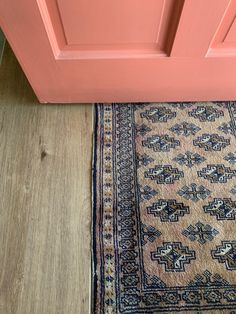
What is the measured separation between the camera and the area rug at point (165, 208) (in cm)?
82

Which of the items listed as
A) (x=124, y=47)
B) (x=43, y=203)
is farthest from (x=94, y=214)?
(x=124, y=47)

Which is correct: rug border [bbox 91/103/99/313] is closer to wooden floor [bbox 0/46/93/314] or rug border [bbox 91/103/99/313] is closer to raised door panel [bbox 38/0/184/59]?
wooden floor [bbox 0/46/93/314]

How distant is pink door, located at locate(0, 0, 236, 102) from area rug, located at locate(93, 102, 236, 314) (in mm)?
109

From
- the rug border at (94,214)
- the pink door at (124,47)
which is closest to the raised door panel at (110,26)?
the pink door at (124,47)

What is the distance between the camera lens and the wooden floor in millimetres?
832

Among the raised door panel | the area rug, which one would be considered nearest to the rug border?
the area rug

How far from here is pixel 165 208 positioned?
0.94 m

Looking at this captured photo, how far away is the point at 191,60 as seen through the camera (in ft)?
2.88

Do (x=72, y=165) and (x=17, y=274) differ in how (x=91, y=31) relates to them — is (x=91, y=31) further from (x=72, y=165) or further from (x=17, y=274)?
(x=17, y=274)

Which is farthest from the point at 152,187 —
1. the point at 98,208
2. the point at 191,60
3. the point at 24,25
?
the point at 24,25

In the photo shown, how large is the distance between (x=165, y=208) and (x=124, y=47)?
0.55 m

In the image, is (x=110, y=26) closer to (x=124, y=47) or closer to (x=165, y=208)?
(x=124, y=47)

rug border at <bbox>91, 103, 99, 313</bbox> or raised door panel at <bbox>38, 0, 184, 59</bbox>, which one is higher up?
raised door panel at <bbox>38, 0, 184, 59</bbox>

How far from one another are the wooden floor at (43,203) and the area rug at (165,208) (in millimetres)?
55
